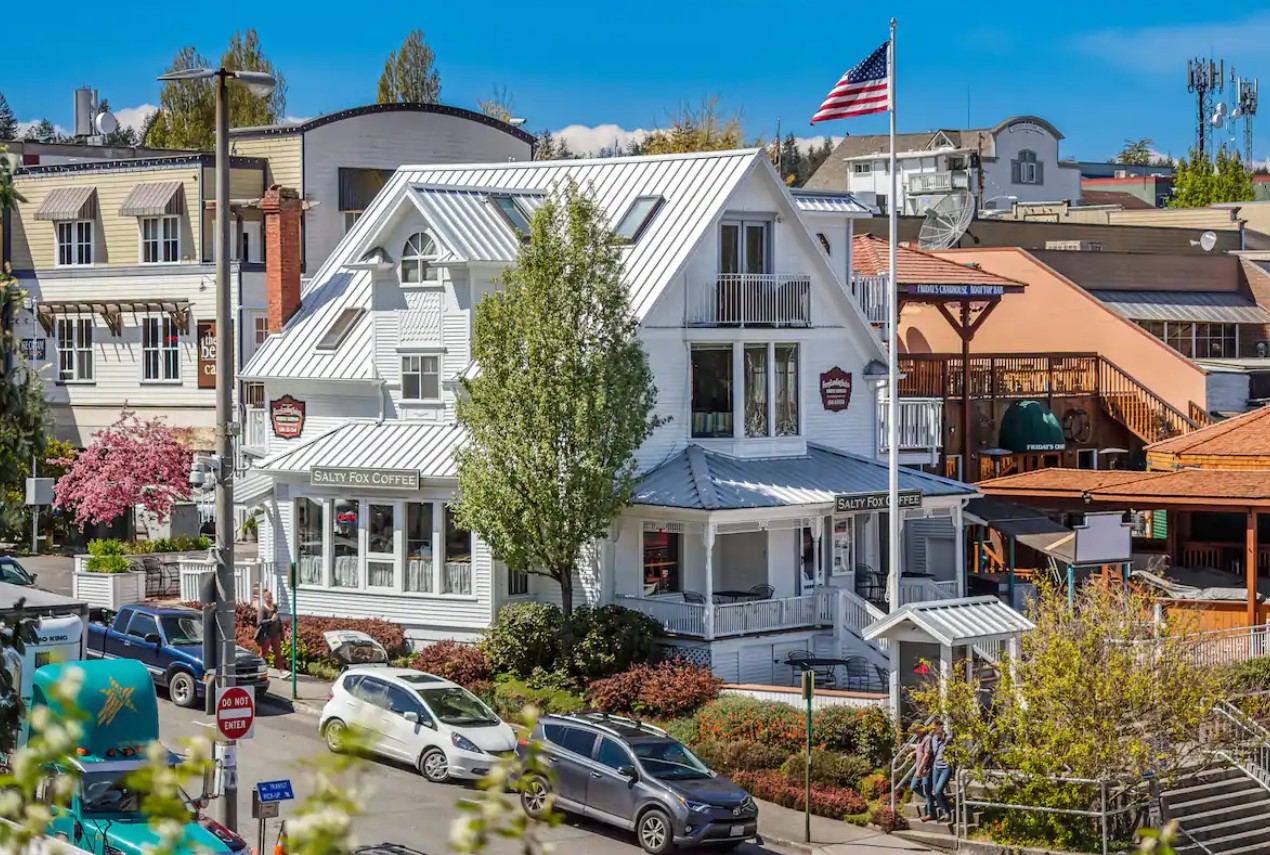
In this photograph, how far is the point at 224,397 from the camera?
23.0 metres

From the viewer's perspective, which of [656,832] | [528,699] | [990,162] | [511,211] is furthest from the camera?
[990,162]

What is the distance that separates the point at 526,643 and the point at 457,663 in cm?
139

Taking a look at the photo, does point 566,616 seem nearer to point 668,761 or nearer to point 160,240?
point 668,761

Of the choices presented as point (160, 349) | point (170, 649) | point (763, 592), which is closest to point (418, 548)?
point (170, 649)

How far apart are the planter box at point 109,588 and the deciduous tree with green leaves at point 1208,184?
80381mm

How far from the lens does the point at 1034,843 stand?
27578 millimetres

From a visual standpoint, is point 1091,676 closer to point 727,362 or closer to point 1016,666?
point 1016,666

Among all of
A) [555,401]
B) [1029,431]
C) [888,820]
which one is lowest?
[888,820]

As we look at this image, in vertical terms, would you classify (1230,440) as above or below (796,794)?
above

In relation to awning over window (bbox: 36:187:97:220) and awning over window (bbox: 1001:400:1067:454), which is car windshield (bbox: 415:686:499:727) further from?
awning over window (bbox: 36:187:97:220)

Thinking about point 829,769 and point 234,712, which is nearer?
point 234,712

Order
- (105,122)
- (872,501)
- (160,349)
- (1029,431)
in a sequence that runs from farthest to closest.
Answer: (105,122)
(160,349)
(1029,431)
(872,501)

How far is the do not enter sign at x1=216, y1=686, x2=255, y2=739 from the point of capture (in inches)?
894

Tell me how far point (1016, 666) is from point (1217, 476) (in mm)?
13716
